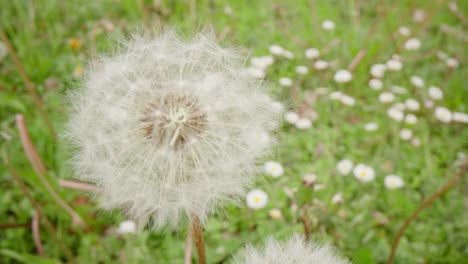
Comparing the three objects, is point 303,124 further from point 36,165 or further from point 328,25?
point 36,165

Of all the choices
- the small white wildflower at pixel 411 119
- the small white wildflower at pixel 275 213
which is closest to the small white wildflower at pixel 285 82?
the small white wildflower at pixel 411 119

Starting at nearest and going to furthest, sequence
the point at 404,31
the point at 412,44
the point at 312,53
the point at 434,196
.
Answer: the point at 434,196 → the point at 312,53 → the point at 412,44 → the point at 404,31

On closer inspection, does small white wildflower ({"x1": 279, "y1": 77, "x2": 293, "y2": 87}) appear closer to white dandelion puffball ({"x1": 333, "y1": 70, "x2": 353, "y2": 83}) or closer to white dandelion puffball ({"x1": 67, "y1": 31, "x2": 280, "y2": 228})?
white dandelion puffball ({"x1": 333, "y1": 70, "x2": 353, "y2": 83})

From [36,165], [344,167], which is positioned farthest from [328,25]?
[36,165]

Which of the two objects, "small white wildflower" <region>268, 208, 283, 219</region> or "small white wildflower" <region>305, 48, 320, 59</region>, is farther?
"small white wildflower" <region>305, 48, 320, 59</region>

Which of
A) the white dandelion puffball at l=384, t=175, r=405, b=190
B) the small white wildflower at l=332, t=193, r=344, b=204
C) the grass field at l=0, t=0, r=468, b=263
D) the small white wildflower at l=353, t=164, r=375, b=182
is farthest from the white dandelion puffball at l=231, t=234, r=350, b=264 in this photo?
the white dandelion puffball at l=384, t=175, r=405, b=190

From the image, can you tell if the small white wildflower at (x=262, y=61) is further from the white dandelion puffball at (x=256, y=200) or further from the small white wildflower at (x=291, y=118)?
the white dandelion puffball at (x=256, y=200)
